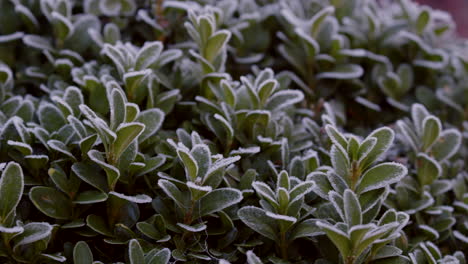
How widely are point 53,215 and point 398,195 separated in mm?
942

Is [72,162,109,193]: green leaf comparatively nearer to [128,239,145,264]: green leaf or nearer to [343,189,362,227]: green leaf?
[128,239,145,264]: green leaf

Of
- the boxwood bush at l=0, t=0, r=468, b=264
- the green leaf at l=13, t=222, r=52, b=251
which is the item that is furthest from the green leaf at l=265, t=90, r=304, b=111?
the green leaf at l=13, t=222, r=52, b=251

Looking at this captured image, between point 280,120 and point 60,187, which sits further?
point 280,120

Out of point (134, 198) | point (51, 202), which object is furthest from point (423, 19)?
point (51, 202)

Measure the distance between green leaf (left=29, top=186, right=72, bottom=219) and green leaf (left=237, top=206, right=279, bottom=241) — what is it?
0.43m

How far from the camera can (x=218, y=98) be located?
1464mm

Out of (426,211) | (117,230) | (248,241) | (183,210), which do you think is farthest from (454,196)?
(117,230)

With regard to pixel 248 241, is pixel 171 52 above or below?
above

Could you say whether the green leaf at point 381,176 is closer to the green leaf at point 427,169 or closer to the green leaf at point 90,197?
the green leaf at point 427,169

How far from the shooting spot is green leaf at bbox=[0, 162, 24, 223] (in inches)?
43.7

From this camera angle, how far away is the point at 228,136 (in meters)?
1.36

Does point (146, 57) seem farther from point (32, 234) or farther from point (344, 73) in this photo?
point (344, 73)

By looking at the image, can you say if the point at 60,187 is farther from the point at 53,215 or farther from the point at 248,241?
the point at 248,241

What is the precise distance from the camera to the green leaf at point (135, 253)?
43.8 inches
